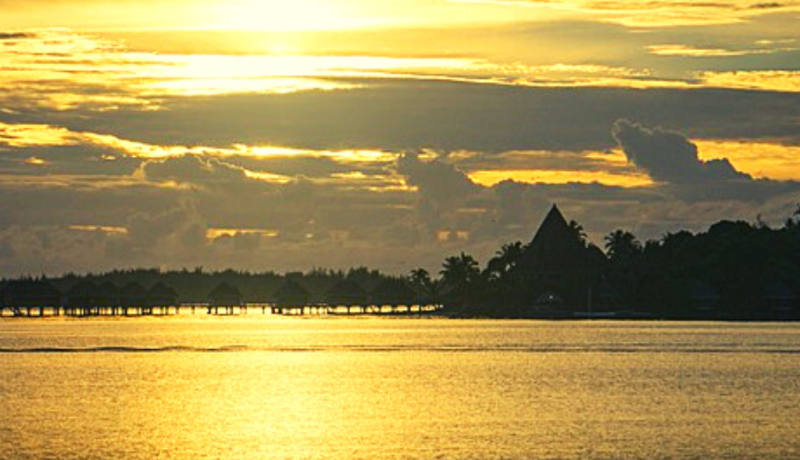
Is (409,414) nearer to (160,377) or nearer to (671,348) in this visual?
(160,377)

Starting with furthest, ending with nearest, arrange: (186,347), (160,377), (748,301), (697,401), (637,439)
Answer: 1. (748,301)
2. (186,347)
3. (160,377)
4. (697,401)
5. (637,439)

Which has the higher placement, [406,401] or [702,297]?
[702,297]

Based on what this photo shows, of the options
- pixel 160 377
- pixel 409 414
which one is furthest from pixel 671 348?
pixel 409 414

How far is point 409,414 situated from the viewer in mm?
67125

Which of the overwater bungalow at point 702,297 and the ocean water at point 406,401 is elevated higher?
Result: the overwater bungalow at point 702,297

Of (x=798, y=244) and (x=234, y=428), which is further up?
(x=798, y=244)

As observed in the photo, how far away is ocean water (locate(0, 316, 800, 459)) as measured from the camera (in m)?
55.0

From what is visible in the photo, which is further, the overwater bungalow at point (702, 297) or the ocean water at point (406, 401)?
the overwater bungalow at point (702, 297)

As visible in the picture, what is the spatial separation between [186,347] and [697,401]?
71014mm

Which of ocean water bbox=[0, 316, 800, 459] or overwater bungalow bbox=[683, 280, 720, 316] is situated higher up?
overwater bungalow bbox=[683, 280, 720, 316]

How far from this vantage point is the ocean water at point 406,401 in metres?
55.0

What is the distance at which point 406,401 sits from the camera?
73875 mm

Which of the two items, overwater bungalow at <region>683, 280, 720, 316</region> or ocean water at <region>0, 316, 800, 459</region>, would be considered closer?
ocean water at <region>0, 316, 800, 459</region>

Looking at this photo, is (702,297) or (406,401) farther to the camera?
(702,297)
